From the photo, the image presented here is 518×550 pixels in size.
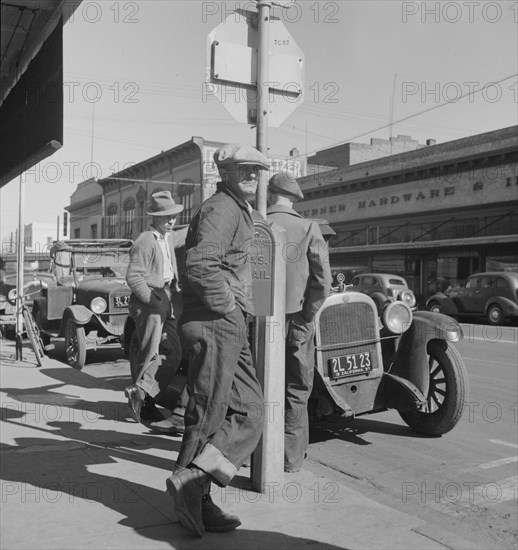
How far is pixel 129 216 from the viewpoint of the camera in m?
52.6

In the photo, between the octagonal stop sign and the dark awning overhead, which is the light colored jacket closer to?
the octagonal stop sign

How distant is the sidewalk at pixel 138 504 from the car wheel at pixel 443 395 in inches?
55.1

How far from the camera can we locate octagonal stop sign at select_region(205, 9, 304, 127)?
449 cm

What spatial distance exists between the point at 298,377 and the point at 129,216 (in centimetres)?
4897

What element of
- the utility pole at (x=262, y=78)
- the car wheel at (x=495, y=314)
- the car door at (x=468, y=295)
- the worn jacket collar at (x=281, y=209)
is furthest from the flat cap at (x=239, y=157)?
the car door at (x=468, y=295)

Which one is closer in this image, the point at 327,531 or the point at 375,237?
the point at 327,531

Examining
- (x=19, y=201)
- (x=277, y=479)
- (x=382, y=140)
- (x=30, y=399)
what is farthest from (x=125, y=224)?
(x=277, y=479)

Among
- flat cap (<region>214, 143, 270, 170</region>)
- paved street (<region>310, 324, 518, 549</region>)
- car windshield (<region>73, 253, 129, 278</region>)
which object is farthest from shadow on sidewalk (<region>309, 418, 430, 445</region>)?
car windshield (<region>73, 253, 129, 278</region>)

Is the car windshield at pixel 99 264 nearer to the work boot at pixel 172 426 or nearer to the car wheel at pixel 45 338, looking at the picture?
the car wheel at pixel 45 338

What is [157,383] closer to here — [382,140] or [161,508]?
[161,508]

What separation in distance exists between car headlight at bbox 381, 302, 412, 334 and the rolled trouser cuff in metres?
2.92

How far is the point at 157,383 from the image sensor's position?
5.85m

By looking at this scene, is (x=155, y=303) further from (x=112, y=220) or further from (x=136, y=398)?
(x=112, y=220)

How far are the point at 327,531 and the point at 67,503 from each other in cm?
149
